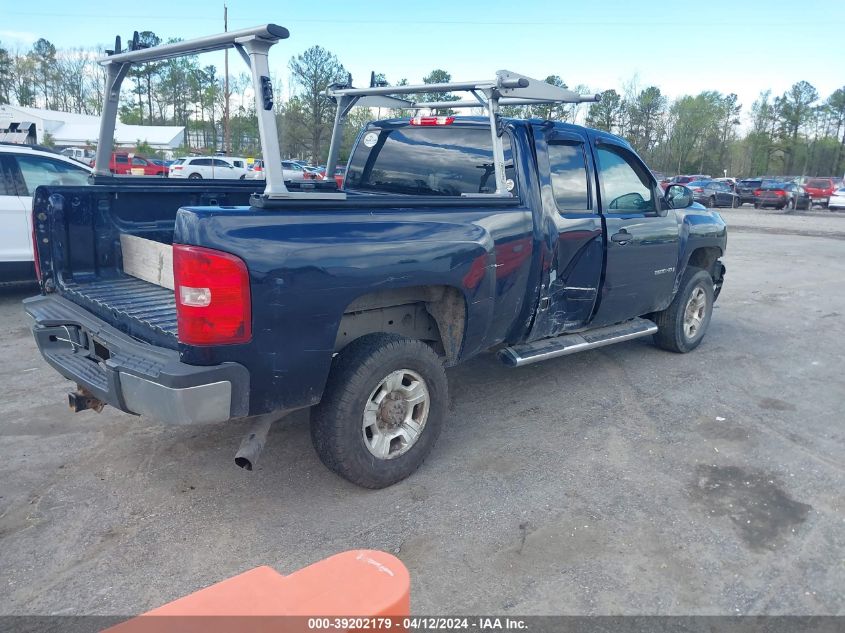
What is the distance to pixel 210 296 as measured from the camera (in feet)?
9.29

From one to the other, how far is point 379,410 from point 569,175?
2373mm

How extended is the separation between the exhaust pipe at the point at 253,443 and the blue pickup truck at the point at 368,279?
0.24 metres

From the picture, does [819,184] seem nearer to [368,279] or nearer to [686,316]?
[686,316]

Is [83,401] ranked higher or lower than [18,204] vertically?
lower

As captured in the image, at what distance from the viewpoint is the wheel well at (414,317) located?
11.9ft

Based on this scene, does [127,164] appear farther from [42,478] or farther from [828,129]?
[828,129]

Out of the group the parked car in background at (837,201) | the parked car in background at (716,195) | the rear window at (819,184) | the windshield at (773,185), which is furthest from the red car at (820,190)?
the parked car in background at (716,195)

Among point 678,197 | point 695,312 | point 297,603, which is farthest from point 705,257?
point 297,603

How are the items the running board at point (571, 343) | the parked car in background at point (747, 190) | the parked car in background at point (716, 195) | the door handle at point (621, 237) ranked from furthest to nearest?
the parked car in background at point (716, 195) < the parked car in background at point (747, 190) < the door handle at point (621, 237) < the running board at point (571, 343)

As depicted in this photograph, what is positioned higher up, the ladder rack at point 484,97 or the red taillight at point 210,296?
the ladder rack at point 484,97

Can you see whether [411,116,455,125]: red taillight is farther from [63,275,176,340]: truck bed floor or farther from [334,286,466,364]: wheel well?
[63,275,176,340]: truck bed floor

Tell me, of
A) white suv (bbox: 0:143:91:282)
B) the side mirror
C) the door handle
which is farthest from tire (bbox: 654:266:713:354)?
white suv (bbox: 0:143:91:282)

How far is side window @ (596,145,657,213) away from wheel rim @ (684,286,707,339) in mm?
1226

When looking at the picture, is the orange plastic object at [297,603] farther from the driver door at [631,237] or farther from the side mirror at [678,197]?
the side mirror at [678,197]
